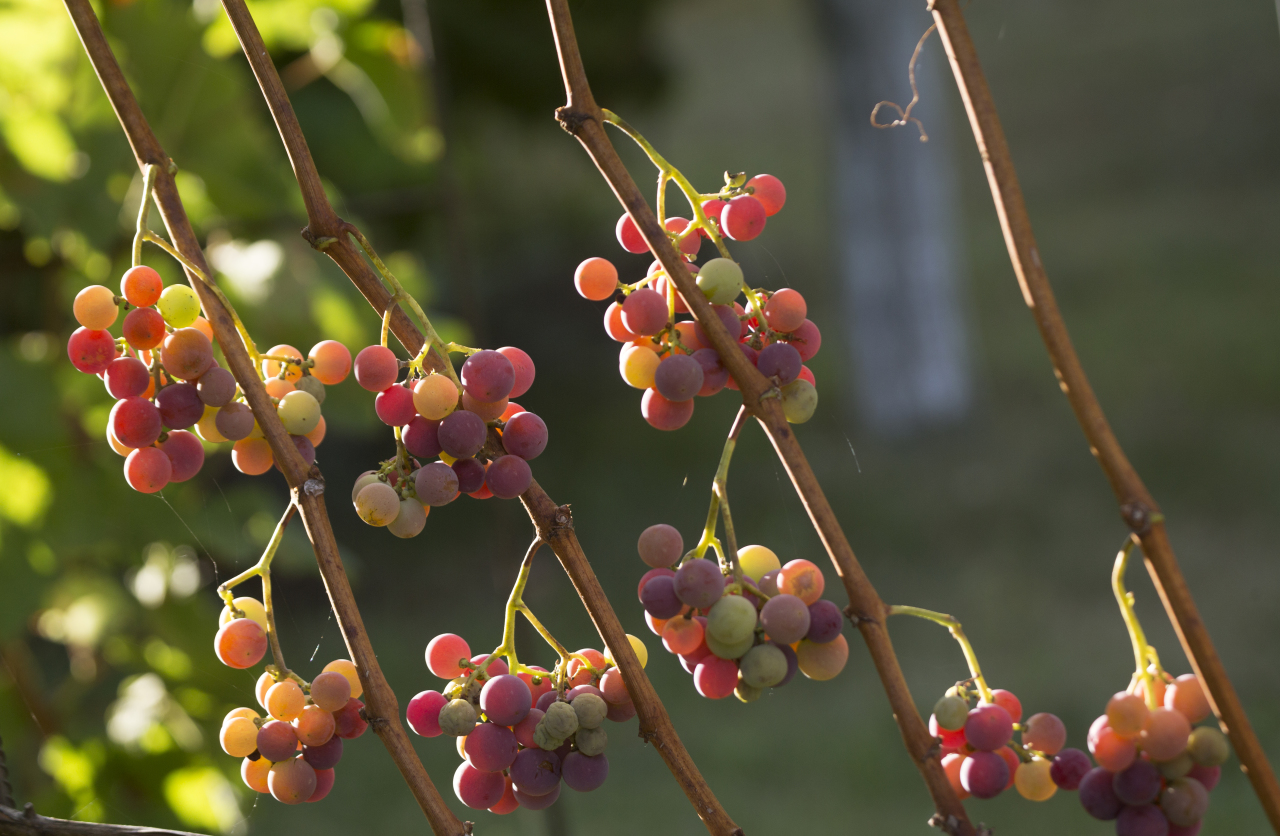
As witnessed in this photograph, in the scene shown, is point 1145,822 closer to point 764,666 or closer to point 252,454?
point 764,666

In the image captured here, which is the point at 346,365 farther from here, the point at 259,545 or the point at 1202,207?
the point at 1202,207

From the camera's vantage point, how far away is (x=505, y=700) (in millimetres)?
226

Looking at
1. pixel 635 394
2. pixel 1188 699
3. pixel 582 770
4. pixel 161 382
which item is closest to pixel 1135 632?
pixel 1188 699

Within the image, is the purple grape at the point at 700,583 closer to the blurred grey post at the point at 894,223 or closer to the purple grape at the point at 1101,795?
the purple grape at the point at 1101,795

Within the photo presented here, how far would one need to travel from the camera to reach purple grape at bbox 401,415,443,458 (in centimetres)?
23

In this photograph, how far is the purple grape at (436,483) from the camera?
0.23 m

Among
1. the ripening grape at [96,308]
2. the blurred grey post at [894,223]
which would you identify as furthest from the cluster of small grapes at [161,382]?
the blurred grey post at [894,223]

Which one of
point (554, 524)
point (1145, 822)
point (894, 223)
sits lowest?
point (1145, 822)

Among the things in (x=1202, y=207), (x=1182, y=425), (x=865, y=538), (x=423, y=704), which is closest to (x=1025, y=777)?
(x=423, y=704)

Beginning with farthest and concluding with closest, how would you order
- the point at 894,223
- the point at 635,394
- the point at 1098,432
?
the point at 635,394
the point at 894,223
the point at 1098,432

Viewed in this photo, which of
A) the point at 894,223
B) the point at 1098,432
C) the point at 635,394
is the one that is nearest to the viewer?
the point at 1098,432

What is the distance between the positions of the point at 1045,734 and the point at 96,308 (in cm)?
23

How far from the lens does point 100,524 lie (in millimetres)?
824

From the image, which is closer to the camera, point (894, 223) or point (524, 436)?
point (524, 436)
